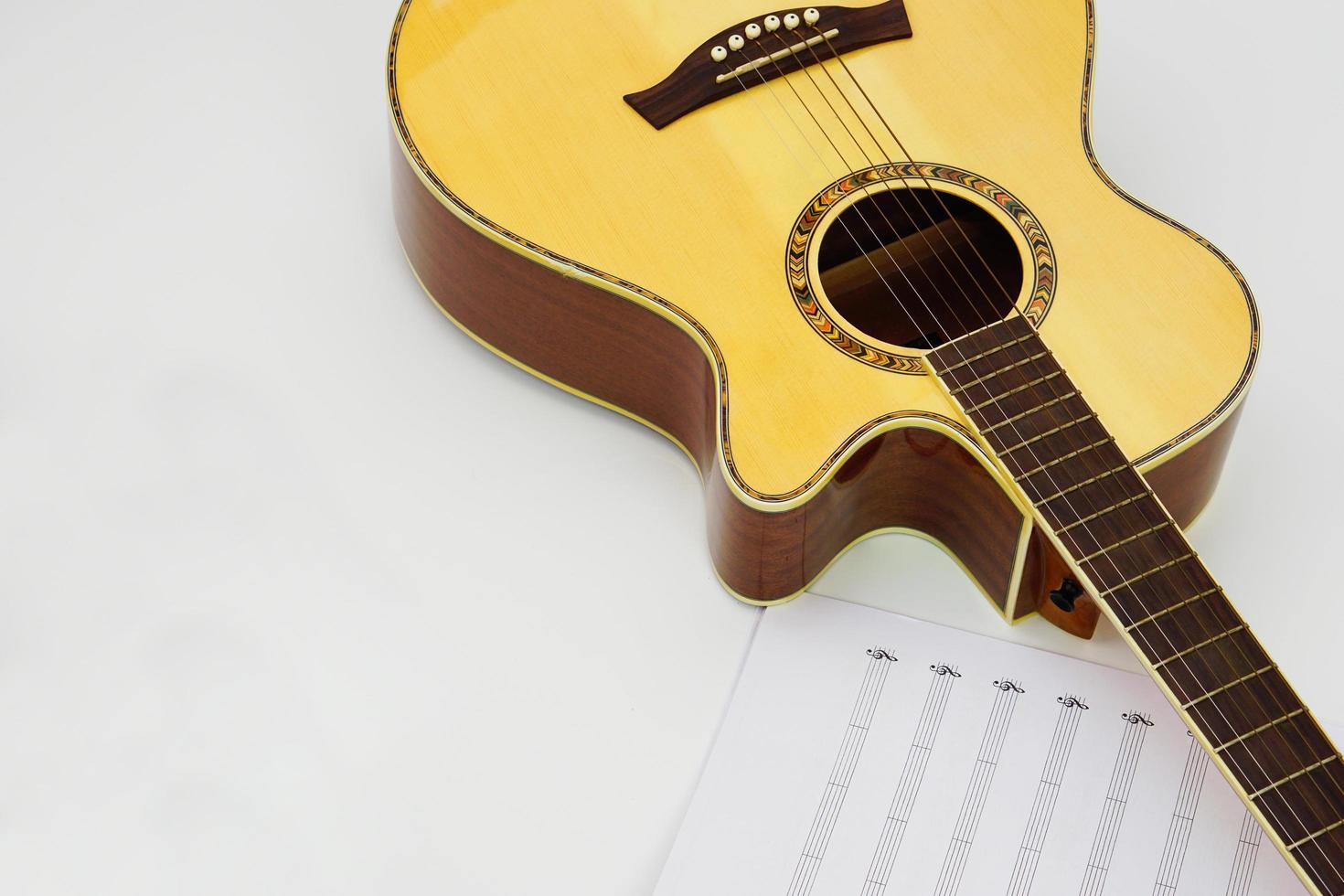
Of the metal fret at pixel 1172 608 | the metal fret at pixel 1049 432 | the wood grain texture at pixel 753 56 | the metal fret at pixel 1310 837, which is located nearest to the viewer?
the metal fret at pixel 1310 837

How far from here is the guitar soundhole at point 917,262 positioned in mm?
1899

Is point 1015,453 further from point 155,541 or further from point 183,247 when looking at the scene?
point 183,247

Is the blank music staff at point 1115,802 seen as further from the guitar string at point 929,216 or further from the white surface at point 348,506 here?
the guitar string at point 929,216

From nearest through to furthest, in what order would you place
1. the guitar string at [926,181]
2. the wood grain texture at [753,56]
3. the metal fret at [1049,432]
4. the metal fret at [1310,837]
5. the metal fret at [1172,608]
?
the metal fret at [1310,837] → the metal fret at [1172,608] → the metal fret at [1049,432] → the guitar string at [926,181] → the wood grain texture at [753,56]

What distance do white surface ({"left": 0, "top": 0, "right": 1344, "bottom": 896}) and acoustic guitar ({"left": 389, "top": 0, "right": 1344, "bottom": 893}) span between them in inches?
3.8

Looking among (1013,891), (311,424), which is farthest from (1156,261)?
(311,424)

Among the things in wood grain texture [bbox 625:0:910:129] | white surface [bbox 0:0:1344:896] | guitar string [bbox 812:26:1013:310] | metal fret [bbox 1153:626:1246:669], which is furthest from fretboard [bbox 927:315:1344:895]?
wood grain texture [bbox 625:0:910:129]

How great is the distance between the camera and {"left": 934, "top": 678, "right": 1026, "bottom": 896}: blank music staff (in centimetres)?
168

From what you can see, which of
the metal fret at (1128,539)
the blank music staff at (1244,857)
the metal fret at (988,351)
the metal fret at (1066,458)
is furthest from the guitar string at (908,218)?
the blank music staff at (1244,857)

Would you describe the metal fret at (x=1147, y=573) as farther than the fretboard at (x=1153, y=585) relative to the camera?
Yes

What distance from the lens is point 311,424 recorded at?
2025 millimetres

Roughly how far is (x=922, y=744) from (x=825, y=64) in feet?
2.53

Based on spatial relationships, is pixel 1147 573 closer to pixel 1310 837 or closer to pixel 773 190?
pixel 1310 837

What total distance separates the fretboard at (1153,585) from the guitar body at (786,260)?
0.11 ft
